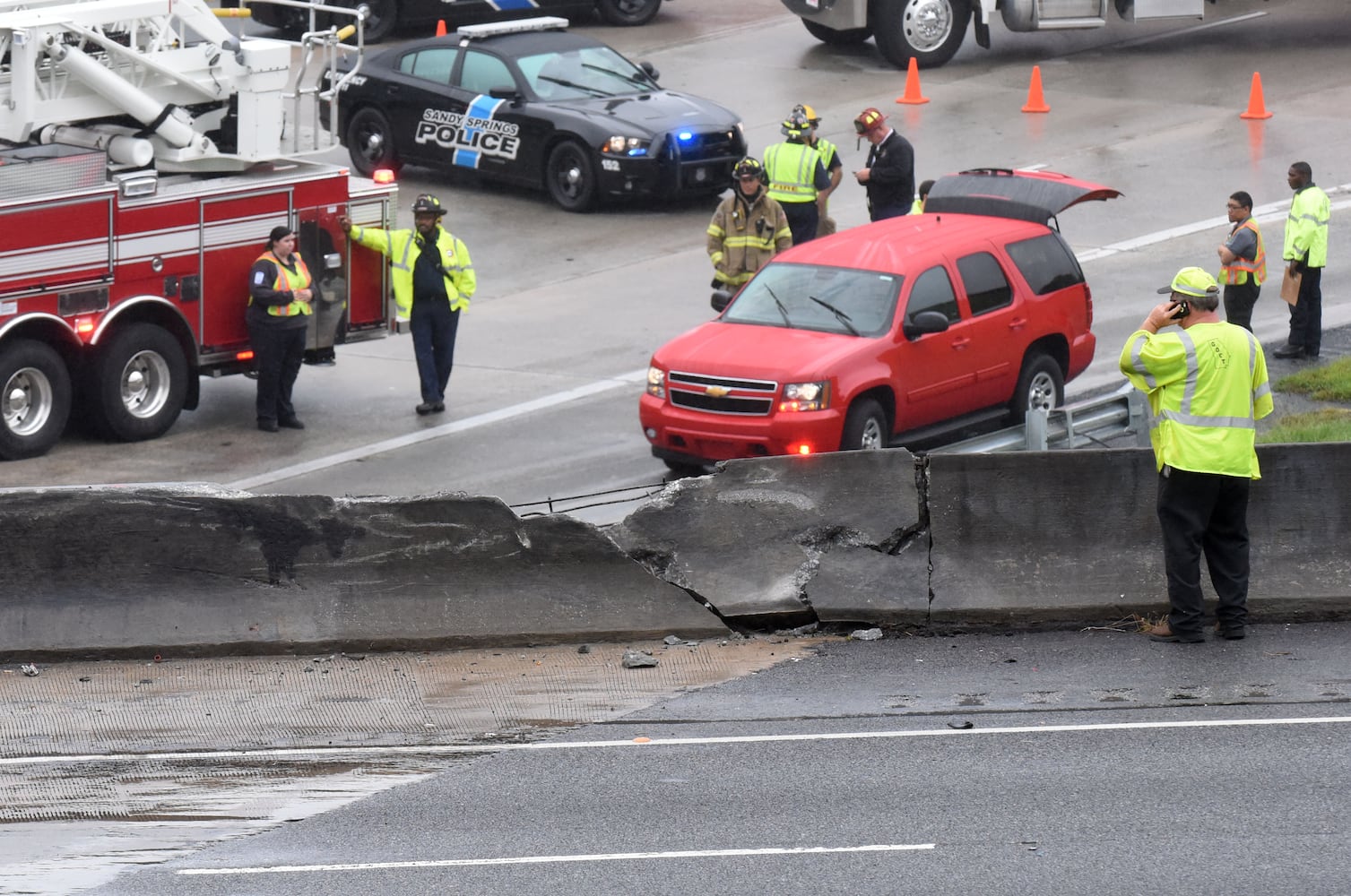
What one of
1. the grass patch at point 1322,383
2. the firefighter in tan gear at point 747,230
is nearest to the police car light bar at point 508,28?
the firefighter in tan gear at point 747,230

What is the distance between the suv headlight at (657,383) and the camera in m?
14.4

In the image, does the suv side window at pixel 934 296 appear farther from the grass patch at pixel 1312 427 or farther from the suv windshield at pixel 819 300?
the grass patch at pixel 1312 427

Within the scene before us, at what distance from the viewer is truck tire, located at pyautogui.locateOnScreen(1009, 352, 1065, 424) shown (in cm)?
1527

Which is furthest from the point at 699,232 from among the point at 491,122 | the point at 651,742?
the point at 651,742

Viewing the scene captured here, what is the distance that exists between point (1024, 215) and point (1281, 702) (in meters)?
6.81

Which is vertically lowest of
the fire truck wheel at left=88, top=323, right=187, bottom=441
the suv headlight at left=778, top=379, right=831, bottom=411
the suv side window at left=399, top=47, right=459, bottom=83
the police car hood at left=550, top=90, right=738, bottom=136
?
the fire truck wheel at left=88, top=323, right=187, bottom=441

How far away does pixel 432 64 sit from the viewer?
2334cm

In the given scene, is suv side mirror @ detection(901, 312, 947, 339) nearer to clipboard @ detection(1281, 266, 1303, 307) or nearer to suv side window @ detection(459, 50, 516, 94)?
clipboard @ detection(1281, 266, 1303, 307)

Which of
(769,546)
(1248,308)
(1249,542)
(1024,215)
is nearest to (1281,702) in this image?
(1249,542)

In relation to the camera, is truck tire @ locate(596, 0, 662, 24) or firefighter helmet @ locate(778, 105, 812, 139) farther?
truck tire @ locate(596, 0, 662, 24)

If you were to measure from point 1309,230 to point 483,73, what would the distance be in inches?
382

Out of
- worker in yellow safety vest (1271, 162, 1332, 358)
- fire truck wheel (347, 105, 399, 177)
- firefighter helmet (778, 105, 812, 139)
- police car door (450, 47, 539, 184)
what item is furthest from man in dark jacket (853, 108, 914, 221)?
fire truck wheel (347, 105, 399, 177)

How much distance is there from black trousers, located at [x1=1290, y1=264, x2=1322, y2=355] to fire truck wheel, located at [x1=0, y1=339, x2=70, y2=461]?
31.9ft

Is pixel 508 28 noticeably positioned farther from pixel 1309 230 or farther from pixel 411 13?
pixel 1309 230
